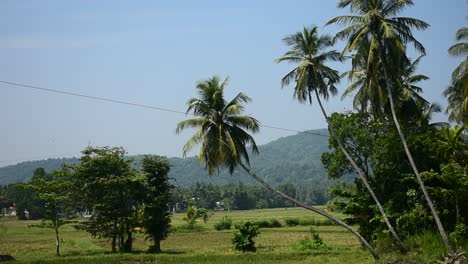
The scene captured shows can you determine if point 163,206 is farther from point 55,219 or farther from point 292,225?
point 292,225

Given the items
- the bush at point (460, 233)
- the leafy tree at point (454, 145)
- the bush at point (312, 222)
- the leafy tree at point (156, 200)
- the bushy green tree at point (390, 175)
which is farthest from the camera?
the bush at point (312, 222)

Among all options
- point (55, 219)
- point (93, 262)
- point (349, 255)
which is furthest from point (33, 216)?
point (349, 255)

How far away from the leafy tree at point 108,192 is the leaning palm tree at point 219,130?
6.85 meters

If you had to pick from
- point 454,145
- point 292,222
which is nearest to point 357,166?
point 454,145

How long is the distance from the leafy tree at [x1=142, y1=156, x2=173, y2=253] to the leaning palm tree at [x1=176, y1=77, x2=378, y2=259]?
7.13m

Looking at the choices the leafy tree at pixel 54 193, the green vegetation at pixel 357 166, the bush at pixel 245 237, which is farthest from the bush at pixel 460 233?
the leafy tree at pixel 54 193

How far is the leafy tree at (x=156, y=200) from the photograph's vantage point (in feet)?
103

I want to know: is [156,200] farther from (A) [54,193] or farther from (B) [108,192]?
(A) [54,193]

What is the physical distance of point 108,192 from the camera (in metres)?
30.3

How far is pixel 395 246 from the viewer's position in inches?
1002

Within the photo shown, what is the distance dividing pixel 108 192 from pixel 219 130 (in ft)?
31.7

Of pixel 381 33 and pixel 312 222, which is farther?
pixel 312 222

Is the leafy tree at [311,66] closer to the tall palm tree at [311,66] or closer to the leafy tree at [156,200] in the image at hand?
the tall palm tree at [311,66]

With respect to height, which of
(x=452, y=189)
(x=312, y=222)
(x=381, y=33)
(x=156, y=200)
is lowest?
(x=312, y=222)
